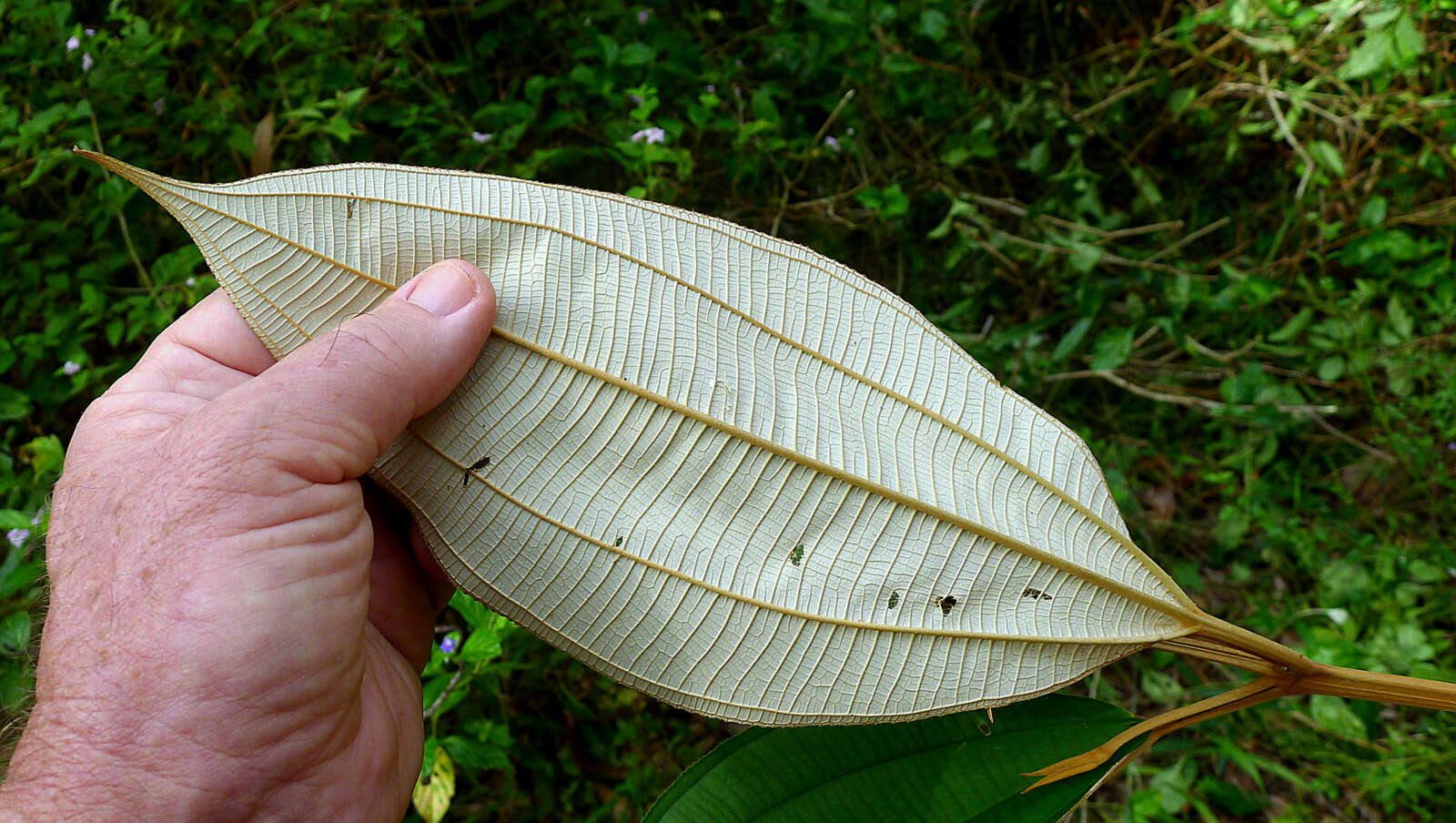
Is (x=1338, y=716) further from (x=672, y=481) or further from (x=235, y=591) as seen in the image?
(x=235, y=591)

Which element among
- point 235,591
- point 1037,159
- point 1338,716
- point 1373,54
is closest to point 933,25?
point 1037,159

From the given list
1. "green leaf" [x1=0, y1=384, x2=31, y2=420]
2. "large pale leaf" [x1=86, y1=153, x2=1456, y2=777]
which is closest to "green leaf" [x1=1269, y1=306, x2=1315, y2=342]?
"large pale leaf" [x1=86, y1=153, x2=1456, y2=777]

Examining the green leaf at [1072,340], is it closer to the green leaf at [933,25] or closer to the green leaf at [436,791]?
the green leaf at [933,25]

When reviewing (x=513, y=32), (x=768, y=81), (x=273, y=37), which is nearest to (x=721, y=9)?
(x=768, y=81)

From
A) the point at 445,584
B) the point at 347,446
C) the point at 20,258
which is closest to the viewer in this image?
the point at 347,446

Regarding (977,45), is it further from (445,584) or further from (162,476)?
(162,476)

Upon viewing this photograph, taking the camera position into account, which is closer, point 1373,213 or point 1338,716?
point 1338,716

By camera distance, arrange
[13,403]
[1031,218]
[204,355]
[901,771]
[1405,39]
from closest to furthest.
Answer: [901,771], [204,355], [13,403], [1405,39], [1031,218]
